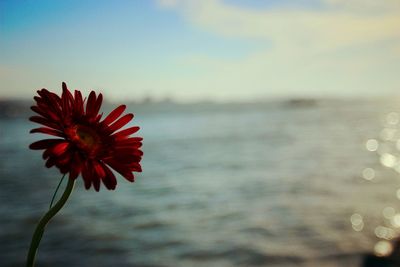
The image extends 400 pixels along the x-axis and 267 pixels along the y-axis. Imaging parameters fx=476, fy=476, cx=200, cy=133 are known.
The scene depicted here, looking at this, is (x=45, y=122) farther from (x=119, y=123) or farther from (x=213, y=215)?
(x=213, y=215)

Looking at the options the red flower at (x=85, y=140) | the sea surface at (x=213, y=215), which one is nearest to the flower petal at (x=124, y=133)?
the red flower at (x=85, y=140)

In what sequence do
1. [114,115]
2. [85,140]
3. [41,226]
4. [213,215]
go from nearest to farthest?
[41,226] < [85,140] < [114,115] < [213,215]

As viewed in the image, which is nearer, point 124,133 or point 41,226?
point 41,226

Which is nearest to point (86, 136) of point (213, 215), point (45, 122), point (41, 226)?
point (45, 122)

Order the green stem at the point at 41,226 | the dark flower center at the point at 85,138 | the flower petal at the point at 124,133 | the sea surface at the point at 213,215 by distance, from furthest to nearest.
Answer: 1. the sea surface at the point at 213,215
2. the flower petal at the point at 124,133
3. the dark flower center at the point at 85,138
4. the green stem at the point at 41,226

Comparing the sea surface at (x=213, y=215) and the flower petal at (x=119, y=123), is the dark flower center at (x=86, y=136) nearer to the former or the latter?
the flower petal at (x=119, y=123)

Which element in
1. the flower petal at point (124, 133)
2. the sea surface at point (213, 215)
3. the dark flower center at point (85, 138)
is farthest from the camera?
the sea surface at point (213, 215)

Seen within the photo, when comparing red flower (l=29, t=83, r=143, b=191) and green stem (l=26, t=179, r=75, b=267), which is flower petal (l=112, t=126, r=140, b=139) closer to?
red flower (l=29, t=83, r=143, b=191)

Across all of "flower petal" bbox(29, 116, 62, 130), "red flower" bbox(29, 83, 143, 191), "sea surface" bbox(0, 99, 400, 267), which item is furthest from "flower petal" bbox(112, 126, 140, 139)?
"sea surface" bbox(0, 99, 400, 267)

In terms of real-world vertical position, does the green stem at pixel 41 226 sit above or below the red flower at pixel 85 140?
below
